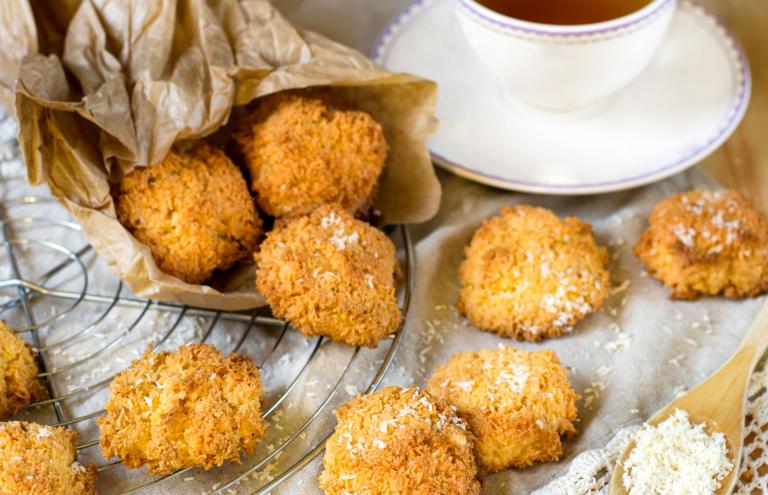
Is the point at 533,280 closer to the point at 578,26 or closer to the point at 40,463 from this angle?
the point at 578,26

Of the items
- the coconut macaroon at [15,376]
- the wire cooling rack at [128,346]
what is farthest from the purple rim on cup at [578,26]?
the coconut macaroon at [15,376]

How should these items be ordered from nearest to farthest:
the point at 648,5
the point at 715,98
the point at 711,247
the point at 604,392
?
the point at 604,392 < the point at 711,247 < the point at 648,5 < the point at 715,98

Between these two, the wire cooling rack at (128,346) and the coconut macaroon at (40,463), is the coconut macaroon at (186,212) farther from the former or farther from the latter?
the coconut macaroon at (40,463)

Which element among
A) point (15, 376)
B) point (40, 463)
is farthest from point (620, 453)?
point (15, 376)

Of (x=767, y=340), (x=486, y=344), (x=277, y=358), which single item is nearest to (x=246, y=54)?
(x=277, y=358)

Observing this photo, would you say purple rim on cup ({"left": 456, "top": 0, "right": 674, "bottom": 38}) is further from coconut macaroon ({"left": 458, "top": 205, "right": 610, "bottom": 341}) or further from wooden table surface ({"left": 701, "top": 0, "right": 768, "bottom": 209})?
wooden table surface ({"left": 701, "top": 0, "right": 768, "bottom": 209})

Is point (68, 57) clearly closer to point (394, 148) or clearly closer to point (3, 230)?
point (3, 230)
